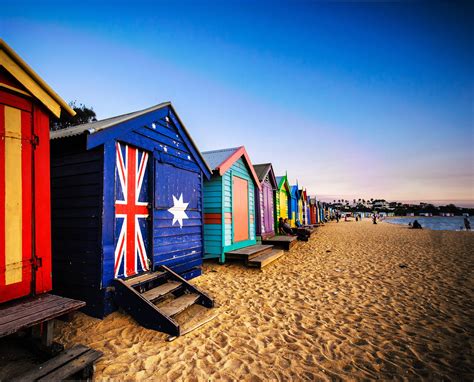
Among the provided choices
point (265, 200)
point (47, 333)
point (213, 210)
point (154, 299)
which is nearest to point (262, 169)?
point (265, 200)

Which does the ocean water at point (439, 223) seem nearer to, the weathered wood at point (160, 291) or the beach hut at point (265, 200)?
the beach hut at point (265, 200)

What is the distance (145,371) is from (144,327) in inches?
43.5

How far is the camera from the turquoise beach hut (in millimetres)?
8281

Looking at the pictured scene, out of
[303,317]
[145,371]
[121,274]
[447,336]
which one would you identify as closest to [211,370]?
[145,371]

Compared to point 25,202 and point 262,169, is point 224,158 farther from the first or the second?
point 25,202

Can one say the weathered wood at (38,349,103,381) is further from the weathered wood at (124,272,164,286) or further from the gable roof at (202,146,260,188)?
the gable roof at (202,146,260,188)

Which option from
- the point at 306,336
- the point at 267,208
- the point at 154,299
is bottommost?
the point at 306,336

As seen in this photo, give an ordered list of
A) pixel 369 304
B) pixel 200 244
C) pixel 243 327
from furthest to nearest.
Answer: pixel 200 244 < pixel 369 304 < pixel 243 327

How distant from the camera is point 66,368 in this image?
2.35m

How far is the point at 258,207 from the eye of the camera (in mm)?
11828

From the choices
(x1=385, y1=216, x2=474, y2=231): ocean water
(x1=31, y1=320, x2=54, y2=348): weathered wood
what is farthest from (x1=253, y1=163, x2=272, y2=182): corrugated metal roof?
(x1=385, y1=216, x2=474, y2=231): ocean water

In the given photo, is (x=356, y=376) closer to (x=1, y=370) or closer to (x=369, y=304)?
(x=369, y=304)

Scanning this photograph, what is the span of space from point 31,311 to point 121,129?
10.3ft

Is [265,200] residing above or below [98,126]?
below
